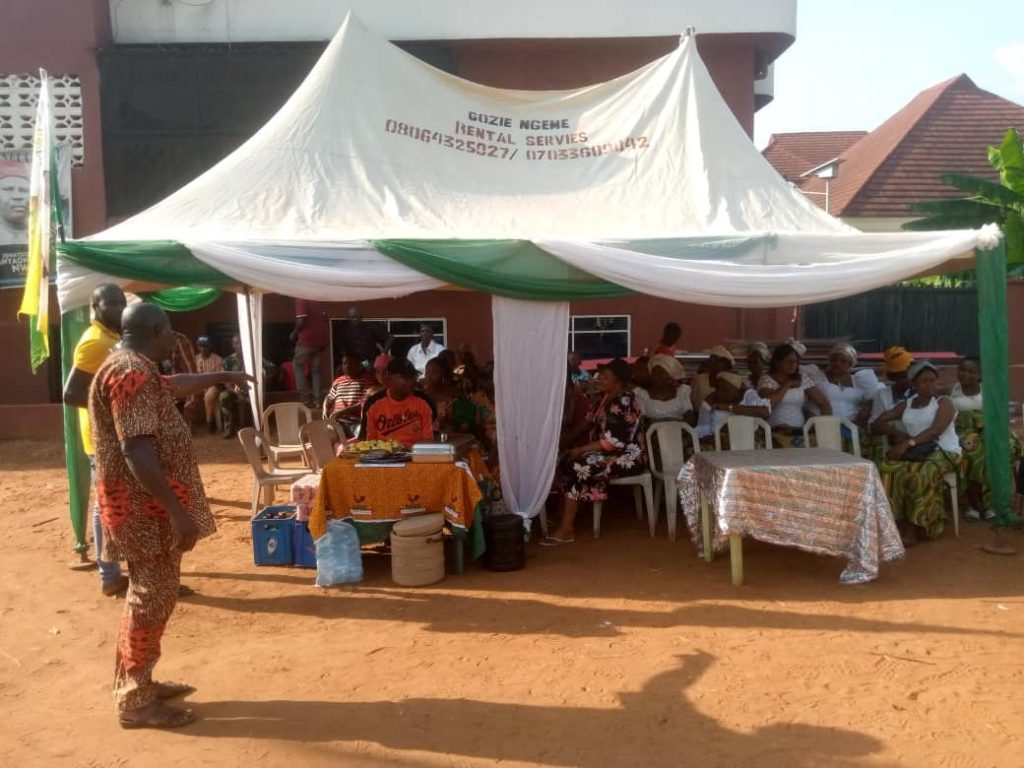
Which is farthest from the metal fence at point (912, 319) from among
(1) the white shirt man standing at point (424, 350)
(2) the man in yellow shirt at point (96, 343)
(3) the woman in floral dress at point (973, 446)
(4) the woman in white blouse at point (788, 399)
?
(2) the man in yellow shirt at point (96, 343)

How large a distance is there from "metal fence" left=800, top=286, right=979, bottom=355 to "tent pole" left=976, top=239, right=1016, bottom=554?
7.64m

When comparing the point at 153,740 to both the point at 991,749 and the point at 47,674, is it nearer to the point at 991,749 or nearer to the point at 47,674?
the point at 47,674

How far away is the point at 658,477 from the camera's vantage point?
6281mm

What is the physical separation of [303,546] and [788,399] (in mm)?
3768

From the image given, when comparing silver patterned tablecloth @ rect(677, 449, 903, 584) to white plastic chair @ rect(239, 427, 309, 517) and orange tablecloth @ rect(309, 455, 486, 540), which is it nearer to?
orange tablecloth @ rect(309, 455, 486, 540)

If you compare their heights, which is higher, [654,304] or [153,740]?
[654,304]

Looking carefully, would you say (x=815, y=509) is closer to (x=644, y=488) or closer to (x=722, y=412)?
(x=644, y=488)

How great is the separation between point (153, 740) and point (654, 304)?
9.63 m

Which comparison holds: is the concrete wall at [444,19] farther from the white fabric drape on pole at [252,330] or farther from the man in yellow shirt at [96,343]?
the man in yellow shirt at [96,343]

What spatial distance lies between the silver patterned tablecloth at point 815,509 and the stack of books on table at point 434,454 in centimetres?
160

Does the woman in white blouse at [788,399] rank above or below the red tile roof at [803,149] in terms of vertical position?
below

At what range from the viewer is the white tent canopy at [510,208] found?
538 cm

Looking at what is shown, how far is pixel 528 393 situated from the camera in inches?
230

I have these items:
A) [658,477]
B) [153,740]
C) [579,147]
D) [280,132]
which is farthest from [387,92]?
[153,740]
